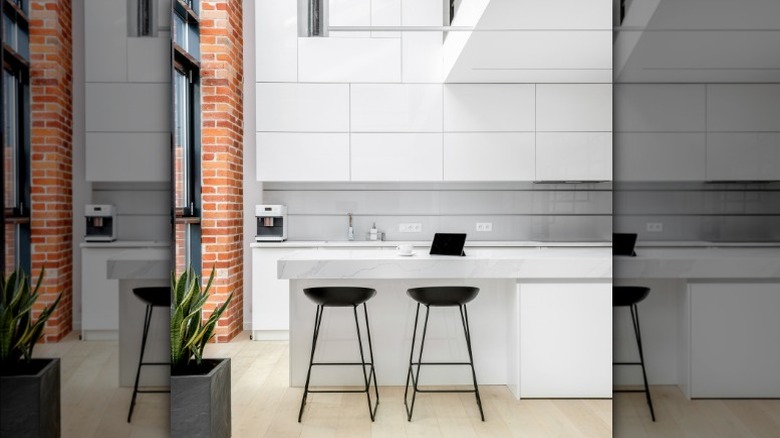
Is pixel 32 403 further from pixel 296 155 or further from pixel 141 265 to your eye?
pixel 296 155

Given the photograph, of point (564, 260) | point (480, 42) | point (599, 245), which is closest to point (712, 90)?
point (564, 260)

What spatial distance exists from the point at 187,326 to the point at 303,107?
10.3 ft

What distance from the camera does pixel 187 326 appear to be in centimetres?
218

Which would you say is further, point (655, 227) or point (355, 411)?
point (355, 411)

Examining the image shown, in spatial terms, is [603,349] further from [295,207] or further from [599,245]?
[295,207]

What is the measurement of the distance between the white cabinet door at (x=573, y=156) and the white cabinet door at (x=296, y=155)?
1.92m

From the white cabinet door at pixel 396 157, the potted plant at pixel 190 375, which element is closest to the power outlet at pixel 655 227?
the potted plant at pixel 190 375

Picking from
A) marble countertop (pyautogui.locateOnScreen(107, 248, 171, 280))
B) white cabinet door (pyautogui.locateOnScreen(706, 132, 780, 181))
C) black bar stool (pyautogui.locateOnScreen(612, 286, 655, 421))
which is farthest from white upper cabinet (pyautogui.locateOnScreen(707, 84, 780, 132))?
marble countertop (pyautogui.locateOnScreen(107, 248, 171, 280))

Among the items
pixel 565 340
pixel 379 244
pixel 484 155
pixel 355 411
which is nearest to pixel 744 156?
pixel 355 411

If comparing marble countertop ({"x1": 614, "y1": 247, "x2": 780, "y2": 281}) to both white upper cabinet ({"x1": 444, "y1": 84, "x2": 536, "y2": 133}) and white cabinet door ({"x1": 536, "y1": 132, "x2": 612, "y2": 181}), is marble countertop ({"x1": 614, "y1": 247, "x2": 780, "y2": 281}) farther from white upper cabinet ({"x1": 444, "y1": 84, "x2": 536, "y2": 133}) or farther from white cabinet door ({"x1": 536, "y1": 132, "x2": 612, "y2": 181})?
white cabinet door ({"x1": 536, "y1": 132, "x2": 612, "y2": 181})

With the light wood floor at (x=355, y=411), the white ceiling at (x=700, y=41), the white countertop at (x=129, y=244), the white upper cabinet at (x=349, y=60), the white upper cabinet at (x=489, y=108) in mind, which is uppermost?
the white upper cabinet at (x=349, y=60)

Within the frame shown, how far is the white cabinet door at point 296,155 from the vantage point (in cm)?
493

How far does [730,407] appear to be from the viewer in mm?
606

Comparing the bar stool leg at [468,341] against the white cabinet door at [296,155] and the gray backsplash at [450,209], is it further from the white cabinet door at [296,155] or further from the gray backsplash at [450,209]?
the white cabinet door at [296,155]
